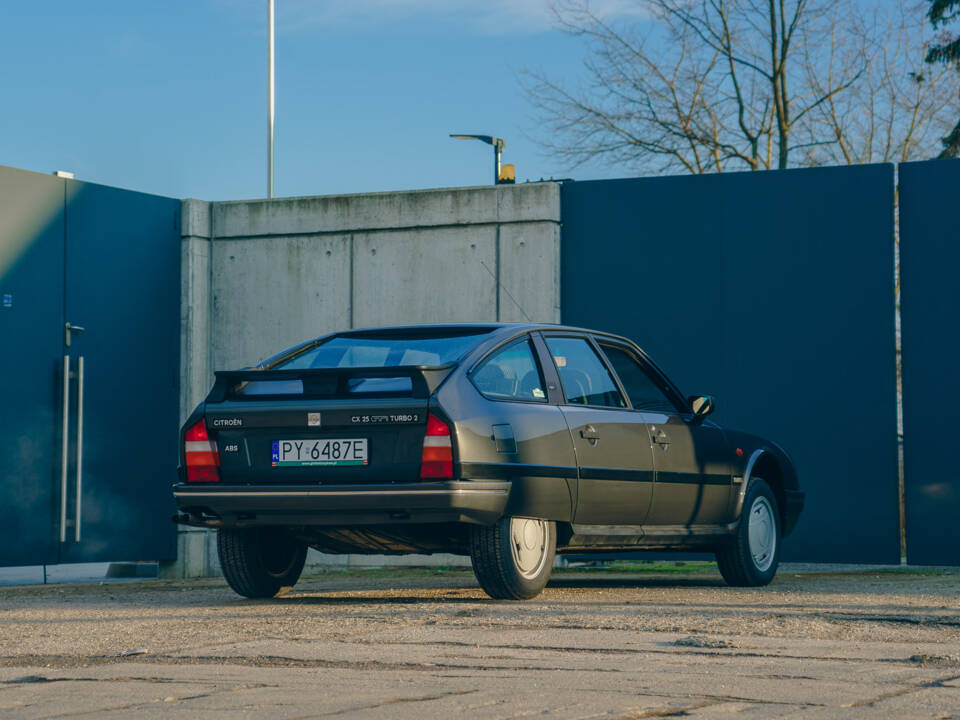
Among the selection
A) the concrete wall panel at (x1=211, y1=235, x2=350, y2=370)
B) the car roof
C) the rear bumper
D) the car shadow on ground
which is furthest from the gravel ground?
the concrete wall panel at (x1=211, y1=235, x2=350, y2=370)

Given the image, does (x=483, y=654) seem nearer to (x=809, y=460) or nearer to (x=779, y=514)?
(x=779, y=514)

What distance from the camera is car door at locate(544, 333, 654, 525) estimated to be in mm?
7695

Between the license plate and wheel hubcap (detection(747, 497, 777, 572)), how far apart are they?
3.08m

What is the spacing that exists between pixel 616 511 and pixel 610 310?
4525 millimetres

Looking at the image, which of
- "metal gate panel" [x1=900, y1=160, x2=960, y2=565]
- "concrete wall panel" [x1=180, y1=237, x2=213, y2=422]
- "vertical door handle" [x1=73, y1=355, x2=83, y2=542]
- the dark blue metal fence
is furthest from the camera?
"concrete wall panel" [x1=180, y1=237, x2=213, y2=422]

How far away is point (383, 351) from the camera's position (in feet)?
25.4

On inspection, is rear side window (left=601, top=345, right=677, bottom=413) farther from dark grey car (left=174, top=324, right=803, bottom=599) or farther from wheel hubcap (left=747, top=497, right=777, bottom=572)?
wheel hubcap (left=747, top=497, right=777, bottom=572)

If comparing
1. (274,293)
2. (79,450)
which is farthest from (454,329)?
(274,293)

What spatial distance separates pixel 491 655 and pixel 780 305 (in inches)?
281

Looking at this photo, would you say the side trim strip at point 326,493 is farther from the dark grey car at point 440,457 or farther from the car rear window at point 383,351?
the car rear window at point 383,351

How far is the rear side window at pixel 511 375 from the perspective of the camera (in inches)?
287

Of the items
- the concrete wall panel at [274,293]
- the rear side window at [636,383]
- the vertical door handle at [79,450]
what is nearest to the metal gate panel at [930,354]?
the rear side window at [636,383]

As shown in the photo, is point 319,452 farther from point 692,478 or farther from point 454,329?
point 692,478

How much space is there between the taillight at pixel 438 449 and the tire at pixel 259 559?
1.29 m
